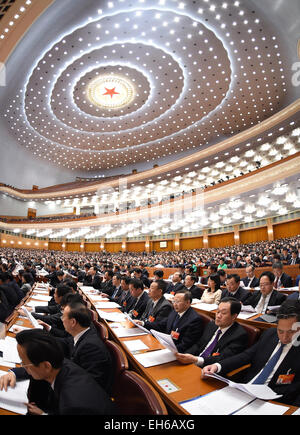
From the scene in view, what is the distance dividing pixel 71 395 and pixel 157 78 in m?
18.6

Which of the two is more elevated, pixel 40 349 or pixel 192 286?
pixel 40 349

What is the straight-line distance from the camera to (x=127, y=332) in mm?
2467

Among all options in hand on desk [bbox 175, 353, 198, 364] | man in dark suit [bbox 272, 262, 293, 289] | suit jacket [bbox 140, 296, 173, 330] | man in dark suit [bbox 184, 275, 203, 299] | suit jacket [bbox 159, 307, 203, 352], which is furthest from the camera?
man in dark suit [bbox 272, 262, 293, 289]

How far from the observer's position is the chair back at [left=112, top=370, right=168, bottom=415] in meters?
1.02

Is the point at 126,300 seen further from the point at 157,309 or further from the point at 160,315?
the point at 160,315

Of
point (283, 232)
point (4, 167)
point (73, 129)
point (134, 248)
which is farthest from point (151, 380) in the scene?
point (4, 167)

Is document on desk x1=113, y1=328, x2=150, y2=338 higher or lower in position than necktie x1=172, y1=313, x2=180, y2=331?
lower

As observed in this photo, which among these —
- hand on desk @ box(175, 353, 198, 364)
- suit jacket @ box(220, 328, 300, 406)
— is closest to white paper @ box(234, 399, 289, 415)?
suit jacket @ box(220, 328, 300, 406)

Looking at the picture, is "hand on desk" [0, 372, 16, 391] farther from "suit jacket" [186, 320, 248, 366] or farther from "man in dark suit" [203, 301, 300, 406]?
"suit jacket" [186, 320, 248, 366]

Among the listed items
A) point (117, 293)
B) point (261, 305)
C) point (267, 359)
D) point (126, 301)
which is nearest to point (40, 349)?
point (267, 359)

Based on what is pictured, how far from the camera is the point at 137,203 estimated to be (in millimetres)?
28906

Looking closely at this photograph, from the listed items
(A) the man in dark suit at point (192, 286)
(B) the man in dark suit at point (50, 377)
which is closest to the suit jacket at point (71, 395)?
(B) the man in dark suit at point (50, 377)

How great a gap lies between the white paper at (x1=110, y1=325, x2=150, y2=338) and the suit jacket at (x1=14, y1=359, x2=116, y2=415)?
3.48 feet
